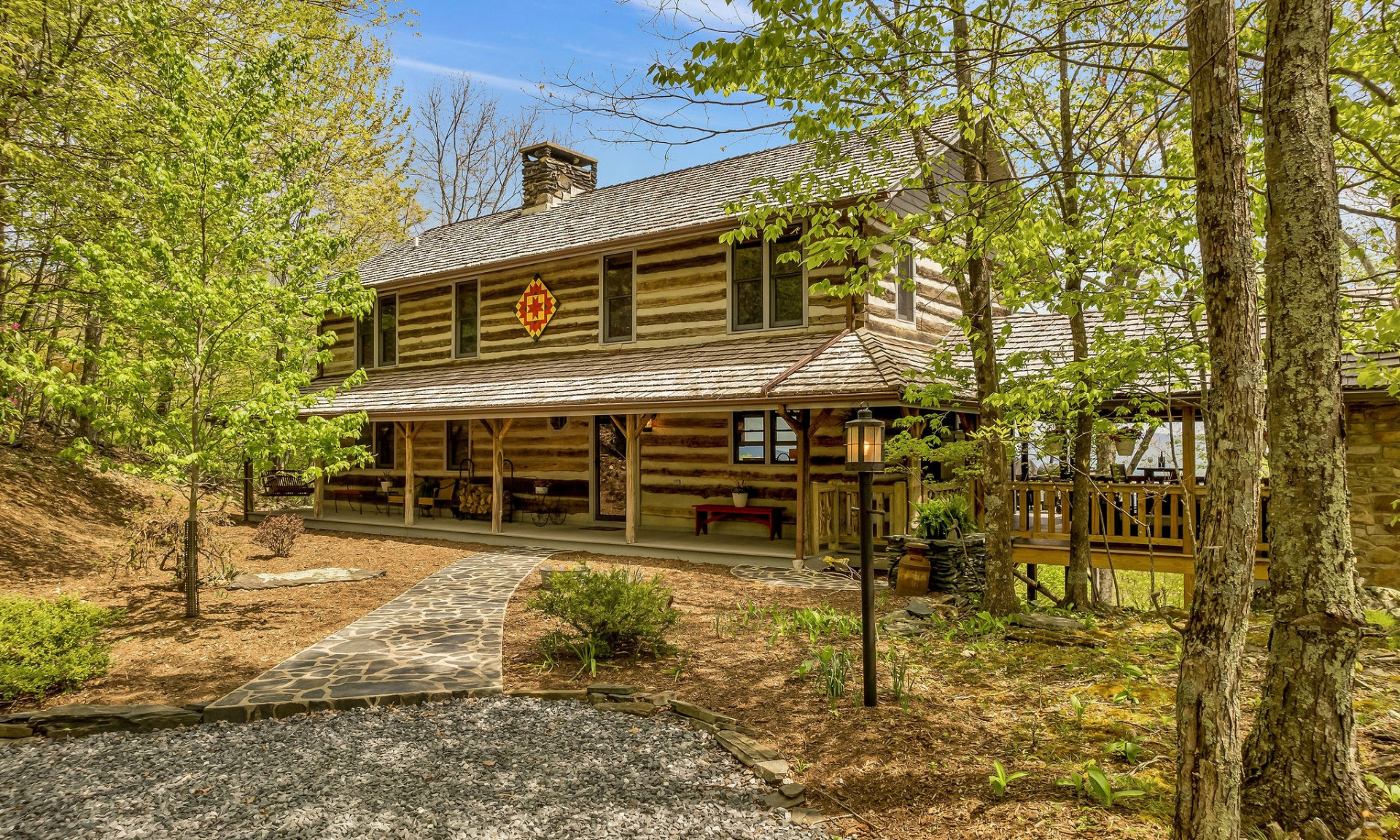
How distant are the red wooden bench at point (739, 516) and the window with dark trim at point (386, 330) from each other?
9.41m

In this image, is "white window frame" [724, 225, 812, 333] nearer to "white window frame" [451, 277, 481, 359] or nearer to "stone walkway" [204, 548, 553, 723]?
"stone walkway" [204, 548, 553, 723]

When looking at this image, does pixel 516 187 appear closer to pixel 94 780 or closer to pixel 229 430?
pixel 229 430

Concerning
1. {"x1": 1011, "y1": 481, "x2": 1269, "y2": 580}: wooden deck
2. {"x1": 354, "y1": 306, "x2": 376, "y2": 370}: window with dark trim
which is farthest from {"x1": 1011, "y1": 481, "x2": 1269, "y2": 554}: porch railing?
{"x1": 354, "y1": 306, "x2": 376, "y2": 370}: window with dark trim

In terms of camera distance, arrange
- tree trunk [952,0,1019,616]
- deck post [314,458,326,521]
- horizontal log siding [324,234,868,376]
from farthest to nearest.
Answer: deck post [314,458,326,521] < horizontal log siding [324,234,868,376] < tree trunk [952,0,1019,616]

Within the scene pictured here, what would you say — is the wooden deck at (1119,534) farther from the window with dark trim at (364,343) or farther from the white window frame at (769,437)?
the window with dark trim at (364,343)

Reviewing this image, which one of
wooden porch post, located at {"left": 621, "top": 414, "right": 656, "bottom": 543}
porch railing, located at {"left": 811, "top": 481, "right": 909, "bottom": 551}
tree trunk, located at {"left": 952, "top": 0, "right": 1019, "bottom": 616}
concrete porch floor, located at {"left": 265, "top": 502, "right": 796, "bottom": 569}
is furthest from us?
wooden porch post, located at {"left": 621, "top": 414, "right": 656, "bottom": 543}

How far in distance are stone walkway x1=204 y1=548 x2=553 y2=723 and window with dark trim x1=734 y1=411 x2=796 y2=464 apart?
522 cm

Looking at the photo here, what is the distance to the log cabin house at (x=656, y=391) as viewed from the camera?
10062mm

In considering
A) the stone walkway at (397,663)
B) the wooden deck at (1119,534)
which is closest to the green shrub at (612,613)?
the stone walkway at (397,663)

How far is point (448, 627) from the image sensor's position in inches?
301

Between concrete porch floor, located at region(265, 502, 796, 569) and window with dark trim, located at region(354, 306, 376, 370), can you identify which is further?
window with dark trim, located at region(354, 306, 376, 370)

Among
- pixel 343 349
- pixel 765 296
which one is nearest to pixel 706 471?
pixel 765 296

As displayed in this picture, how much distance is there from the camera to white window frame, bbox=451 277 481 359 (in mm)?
16625

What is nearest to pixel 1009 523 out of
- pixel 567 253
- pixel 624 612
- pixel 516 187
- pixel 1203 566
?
pixel 624 612
